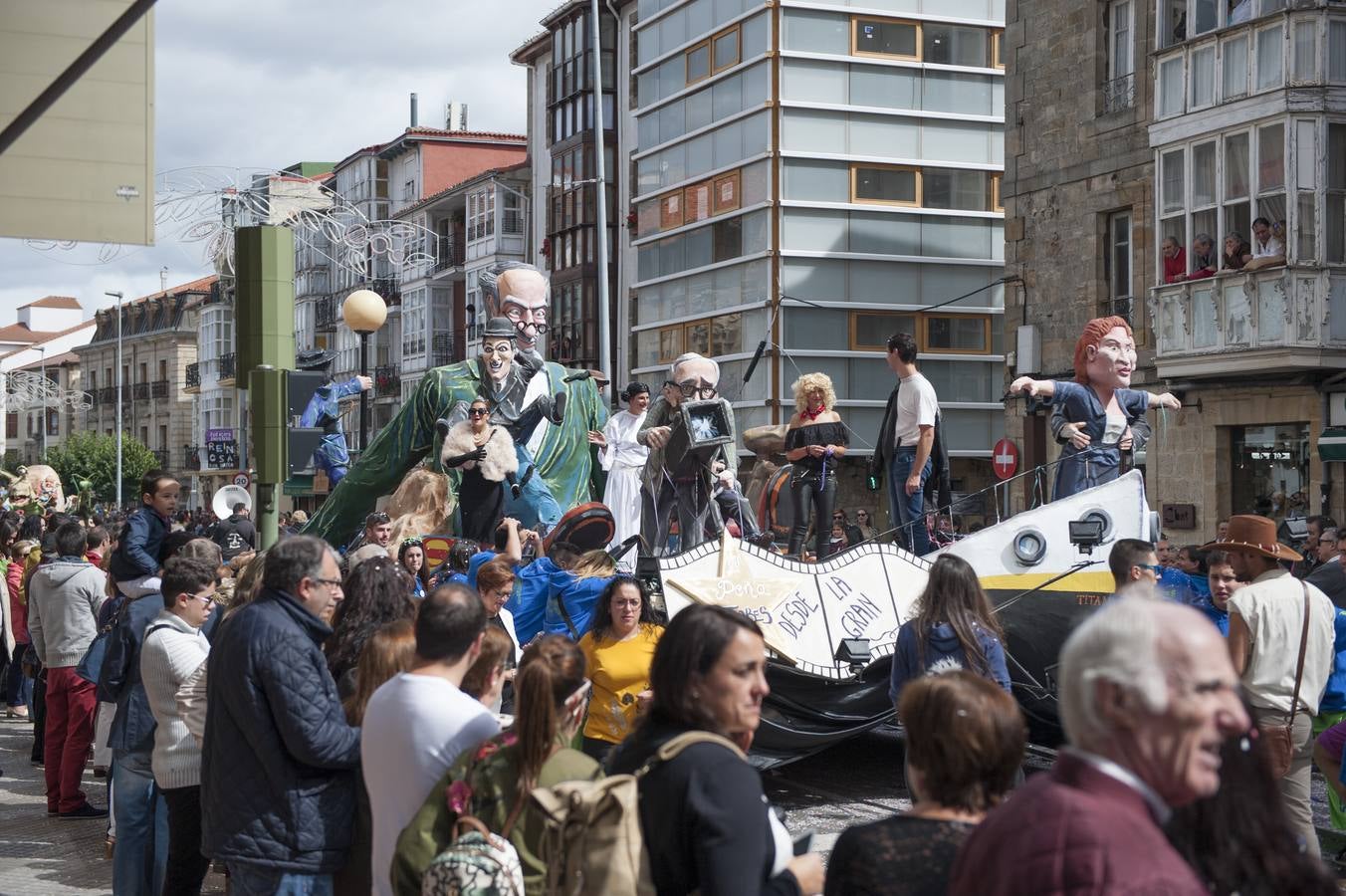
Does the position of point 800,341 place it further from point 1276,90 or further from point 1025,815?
point 1025,815

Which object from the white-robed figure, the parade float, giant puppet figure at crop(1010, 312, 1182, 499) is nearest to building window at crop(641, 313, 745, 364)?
the white-robed figure

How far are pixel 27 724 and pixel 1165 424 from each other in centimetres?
1666


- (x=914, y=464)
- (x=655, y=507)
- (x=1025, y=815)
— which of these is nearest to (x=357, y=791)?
(x=1025, y=815)

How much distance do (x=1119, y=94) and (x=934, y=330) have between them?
41.5ft

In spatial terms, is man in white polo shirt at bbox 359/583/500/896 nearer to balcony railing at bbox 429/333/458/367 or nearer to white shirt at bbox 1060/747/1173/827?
white shirt at bbox 1060/747/1173/827

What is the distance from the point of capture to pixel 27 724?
14.4 m

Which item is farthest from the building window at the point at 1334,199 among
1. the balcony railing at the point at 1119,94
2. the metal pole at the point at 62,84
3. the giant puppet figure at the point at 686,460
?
the metal pole at the point at 62,84

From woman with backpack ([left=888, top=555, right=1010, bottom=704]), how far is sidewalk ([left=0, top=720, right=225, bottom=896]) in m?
3.82

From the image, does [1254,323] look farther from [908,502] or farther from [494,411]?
[908,502]

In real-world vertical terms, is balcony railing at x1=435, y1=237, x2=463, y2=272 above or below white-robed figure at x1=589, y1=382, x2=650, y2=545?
above

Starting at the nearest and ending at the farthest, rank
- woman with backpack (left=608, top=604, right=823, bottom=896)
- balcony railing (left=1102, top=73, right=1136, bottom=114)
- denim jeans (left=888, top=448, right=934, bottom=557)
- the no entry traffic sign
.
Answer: woman with backpack (left=608, top=604, right=823, bottom=896) < denim jeans (left=888, top=448, right=934, bottom=557) < balcony railing (left=1102, top=73, right=1136, bottom=114) < the no entry traffic sign

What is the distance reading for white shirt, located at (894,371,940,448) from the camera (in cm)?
1001

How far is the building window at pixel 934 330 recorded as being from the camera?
37.1 metres

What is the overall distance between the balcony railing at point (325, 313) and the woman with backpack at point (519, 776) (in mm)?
61494
